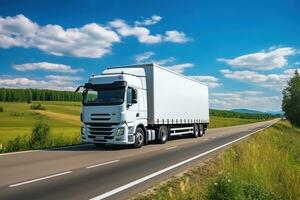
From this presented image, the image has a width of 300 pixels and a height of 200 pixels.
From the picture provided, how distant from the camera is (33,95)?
147 m

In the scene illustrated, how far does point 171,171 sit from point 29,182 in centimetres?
428

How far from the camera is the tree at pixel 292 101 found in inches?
2758

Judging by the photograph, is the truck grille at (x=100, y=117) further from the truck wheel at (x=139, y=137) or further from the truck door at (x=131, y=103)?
the truck wheel at (x=139, y=137)

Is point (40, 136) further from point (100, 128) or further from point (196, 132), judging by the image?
point (196, 132)

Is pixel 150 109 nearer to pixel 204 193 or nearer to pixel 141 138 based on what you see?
pixel 141 138

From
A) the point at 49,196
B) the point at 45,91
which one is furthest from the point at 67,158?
the point at 45,91

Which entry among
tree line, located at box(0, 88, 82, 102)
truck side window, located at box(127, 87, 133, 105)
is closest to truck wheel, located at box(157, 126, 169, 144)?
truck side window, located at box(127, 87, 133, 105)

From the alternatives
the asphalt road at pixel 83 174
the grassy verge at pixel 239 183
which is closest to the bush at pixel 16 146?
the asphalt road at pixel 83 174

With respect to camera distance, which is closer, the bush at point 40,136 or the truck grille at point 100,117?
the truck grille at point 100,117

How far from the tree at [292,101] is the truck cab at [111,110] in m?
55.4

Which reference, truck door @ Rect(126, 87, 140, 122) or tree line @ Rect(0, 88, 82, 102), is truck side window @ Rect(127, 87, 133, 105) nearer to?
truck door @ Rect(126, 87, 140, 122)

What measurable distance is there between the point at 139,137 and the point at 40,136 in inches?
208

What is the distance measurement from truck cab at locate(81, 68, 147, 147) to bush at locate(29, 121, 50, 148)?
Answer: 118 inches

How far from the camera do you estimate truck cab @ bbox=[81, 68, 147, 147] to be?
18812 millimetres
